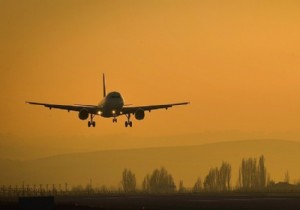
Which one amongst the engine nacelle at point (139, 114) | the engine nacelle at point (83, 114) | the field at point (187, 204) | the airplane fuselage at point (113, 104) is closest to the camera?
the field at point (187, 204)

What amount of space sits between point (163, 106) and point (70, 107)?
17.8 meters

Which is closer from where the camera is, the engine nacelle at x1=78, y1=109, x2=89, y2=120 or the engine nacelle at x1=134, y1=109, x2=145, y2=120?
the engine nacelle at x1=134, y1=109, x2=145, y2=120

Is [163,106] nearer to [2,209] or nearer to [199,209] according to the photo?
[199,209]

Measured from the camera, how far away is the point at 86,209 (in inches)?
3915

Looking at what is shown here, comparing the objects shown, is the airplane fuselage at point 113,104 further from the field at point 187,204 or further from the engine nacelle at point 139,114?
the field at point 187,204

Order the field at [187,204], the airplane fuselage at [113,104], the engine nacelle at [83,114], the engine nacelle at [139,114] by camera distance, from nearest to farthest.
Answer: the field at [187,204]
the airplane fuselage at [113,104]
the engine nacelle at [139,114]
the engine nacelle at [83,114]

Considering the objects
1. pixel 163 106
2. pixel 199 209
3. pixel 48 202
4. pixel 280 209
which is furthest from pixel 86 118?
pixel 48 202

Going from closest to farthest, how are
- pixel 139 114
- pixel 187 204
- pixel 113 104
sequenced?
pixel 187 204
pixel 113 104
pixel 139 114

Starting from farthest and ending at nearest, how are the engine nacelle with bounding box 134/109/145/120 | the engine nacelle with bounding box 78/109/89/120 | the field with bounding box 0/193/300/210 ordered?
1. the engine nacelle with bounding box 78/109/89/120
2. the engine nacelle with bounding box 134/109/145/120
3. the field with bounding box 0/193/300/210

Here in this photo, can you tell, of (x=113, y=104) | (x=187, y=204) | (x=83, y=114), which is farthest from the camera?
(x=83, y=114)

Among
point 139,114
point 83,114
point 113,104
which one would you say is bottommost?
point 139,114

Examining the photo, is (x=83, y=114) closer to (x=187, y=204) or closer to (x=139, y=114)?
(x=139, y=114)

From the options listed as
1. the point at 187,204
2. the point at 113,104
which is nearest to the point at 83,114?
the point at 113,104

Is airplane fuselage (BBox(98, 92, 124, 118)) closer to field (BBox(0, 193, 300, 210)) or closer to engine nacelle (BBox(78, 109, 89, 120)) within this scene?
engine nacelle (BBox(78, 109, 89, 120))
